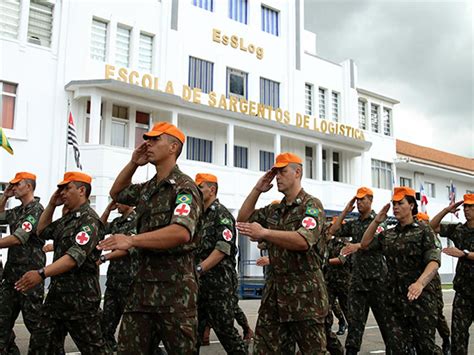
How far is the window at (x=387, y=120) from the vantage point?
32500 millimetres

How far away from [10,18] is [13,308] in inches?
586

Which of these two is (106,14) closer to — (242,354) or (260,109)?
(260,109)

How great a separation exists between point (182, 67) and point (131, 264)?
16.4 metres

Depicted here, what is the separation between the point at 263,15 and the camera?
87.5 ft

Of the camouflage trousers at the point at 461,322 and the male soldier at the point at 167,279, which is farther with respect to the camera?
the camouflage trousers at the point at 461,322

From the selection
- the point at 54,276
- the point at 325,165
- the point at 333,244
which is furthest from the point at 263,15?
the point at 54,276

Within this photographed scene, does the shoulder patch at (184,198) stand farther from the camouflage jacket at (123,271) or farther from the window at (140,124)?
the window at (140,124)

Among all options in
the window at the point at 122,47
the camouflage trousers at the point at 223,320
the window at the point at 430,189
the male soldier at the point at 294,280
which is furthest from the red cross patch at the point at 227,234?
the window at the point at 430,189

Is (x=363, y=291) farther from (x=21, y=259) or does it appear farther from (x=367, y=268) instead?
(x=21, y=259)

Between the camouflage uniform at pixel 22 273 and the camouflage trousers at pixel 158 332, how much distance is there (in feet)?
7.79

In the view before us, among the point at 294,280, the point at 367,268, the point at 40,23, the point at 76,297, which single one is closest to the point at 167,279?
the point at 294,280

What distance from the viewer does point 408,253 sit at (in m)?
6.36

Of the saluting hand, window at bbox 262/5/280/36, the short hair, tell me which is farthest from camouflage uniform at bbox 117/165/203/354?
window at bbox 262/5/280/36

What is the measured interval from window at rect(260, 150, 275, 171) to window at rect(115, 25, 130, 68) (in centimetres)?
812
